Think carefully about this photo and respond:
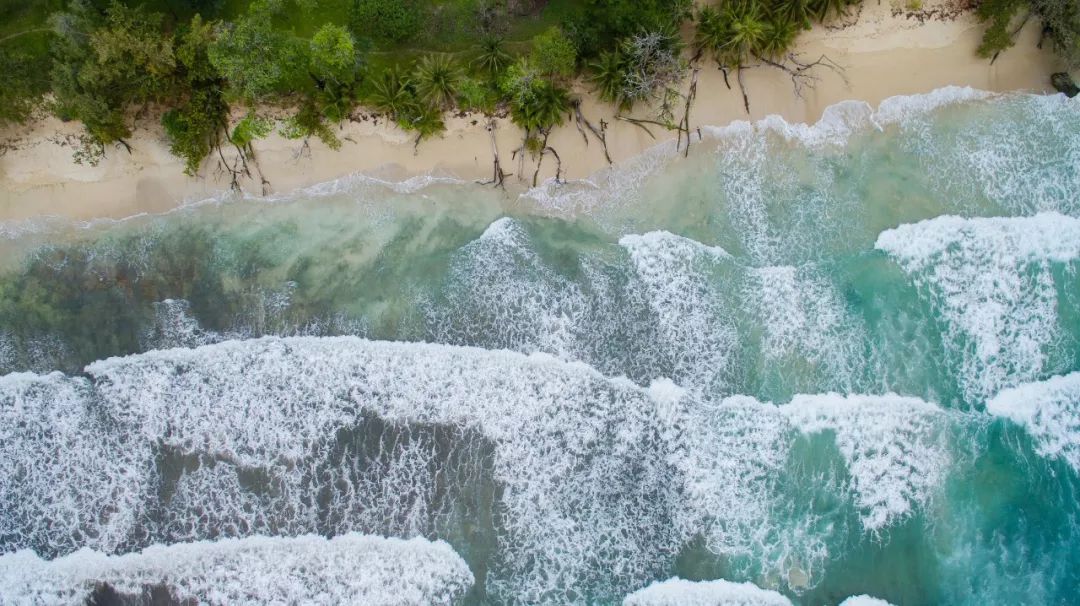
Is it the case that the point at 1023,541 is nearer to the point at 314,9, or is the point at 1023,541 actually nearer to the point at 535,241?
the point at 535,241

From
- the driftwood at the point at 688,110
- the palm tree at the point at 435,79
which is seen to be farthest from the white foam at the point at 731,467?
the palm tree at the point at 435,79

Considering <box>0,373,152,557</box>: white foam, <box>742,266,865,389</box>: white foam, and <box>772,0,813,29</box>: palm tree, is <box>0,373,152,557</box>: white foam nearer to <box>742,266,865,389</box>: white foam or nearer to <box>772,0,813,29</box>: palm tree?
<box>742,266,865,389</box>: white foam

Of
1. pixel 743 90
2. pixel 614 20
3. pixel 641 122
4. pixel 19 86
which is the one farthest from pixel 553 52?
pixel 19 86

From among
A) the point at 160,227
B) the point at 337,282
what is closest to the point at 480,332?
the point at 337,282

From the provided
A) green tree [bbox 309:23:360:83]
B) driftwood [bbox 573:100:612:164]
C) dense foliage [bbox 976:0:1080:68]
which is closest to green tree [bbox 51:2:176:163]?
green tree [bbox 309:23:360:83]

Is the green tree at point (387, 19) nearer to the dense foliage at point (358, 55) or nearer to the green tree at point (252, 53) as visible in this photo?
the dense foliage at point (358, 55)

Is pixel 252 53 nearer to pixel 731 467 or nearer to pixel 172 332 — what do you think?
pixel 172 332
